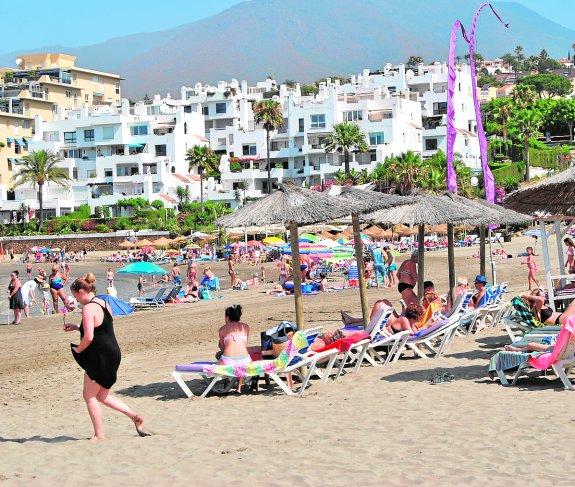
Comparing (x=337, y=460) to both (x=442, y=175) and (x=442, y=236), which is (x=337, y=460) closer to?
(x=442, y=236)

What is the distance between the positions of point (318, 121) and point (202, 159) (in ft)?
33.3

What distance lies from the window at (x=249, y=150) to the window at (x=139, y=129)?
8550 mm

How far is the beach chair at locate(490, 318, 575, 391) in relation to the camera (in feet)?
30.7

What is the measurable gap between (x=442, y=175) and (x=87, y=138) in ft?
112

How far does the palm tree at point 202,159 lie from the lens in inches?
3231

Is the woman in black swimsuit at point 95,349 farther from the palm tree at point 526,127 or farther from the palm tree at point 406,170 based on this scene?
the palm tree at point 526,127

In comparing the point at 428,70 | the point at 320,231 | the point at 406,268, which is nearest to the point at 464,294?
the point at 406,268

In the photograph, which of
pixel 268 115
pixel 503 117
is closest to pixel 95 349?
pixel 268 115

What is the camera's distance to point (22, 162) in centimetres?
9138

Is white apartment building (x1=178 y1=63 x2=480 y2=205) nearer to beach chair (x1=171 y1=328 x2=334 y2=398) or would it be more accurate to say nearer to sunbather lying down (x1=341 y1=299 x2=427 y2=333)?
sunbather lying down (x1=341 y1=299 x2=427 y2=333)


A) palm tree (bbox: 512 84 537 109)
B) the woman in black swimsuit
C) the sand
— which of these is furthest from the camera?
palm tree (bbox: 512 84 537 109)

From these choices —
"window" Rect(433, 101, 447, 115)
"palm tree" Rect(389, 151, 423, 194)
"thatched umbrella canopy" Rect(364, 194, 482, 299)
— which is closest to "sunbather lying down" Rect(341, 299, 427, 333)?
"thatched umbrella canopy" Rect(364, 194, 482, 299)

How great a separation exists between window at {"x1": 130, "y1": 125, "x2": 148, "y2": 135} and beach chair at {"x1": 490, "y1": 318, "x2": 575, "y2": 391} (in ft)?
262

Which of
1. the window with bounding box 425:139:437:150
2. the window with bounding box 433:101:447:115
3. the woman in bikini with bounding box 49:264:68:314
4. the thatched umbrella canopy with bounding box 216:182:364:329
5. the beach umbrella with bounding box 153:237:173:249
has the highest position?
the window with bounding box 433:101:447:115
